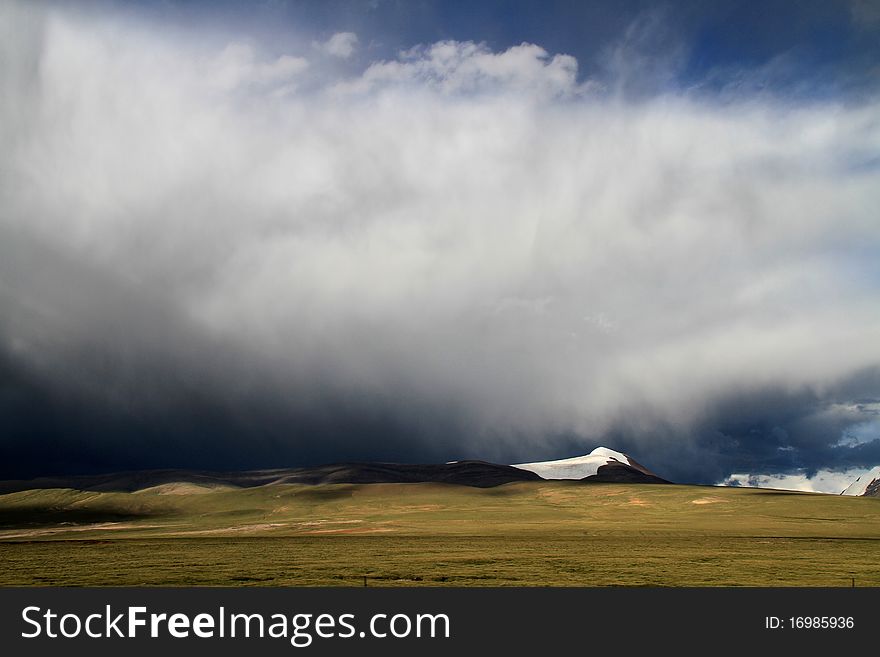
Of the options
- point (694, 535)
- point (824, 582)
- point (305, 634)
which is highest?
point (305, 634)

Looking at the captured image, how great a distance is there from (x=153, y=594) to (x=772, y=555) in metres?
74.9

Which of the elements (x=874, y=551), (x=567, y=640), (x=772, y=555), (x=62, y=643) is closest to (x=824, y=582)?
(x=772, y=555)

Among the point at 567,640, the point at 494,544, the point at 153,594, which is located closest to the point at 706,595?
the point at 567,640

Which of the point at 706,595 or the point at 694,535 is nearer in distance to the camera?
the point at 706,595

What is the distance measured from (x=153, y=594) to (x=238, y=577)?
25.7 m

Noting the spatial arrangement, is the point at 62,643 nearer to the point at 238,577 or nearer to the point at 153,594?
the point at 153,594

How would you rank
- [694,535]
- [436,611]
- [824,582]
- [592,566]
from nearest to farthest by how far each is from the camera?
[436,611] → [824,582] → [592,566] → [694,535]

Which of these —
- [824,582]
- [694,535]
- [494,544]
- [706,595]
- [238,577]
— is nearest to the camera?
[706,595]

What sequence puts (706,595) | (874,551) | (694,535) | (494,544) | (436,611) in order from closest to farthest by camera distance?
(436,611), (706,595), (874,551), (494,544), (694,535)

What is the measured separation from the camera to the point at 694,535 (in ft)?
421

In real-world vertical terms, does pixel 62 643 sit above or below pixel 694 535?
above

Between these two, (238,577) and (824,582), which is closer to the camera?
(824,582)

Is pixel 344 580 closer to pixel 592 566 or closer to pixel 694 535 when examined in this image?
pixel 592 566

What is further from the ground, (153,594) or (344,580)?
(153,594)
